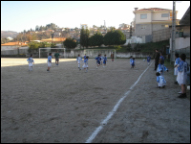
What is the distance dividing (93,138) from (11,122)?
2344 millimetres

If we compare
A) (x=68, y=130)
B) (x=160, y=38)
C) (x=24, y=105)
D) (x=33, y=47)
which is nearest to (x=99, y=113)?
(x=68, y=130)

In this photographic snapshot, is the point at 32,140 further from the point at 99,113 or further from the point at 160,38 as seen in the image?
the point at 160,38

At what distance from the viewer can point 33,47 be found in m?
57.5

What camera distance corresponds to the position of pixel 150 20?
58125mm

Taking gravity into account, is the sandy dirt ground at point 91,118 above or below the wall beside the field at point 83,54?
below

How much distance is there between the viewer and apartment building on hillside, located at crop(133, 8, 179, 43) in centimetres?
5800

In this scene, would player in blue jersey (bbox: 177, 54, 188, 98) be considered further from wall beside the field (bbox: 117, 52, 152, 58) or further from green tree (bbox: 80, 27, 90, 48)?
green tree (bbox: 80, 27, 90, 48)

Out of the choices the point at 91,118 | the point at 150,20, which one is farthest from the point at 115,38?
the point at 91,118

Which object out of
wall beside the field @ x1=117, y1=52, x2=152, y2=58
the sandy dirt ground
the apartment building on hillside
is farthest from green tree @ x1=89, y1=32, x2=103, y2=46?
the sandy dirt ground

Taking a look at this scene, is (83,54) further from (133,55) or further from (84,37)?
(133,55)

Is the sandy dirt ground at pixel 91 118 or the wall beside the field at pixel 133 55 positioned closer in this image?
the sandy dirt ground at pixel 91 118

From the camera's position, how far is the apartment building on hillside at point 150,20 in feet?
190

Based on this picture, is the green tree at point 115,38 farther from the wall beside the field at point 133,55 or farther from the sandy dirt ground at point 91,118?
the sandy dirt ground at point 91,118

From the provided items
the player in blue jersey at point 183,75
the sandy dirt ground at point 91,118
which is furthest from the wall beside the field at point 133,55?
the sandy dirt ground at point 91,118
